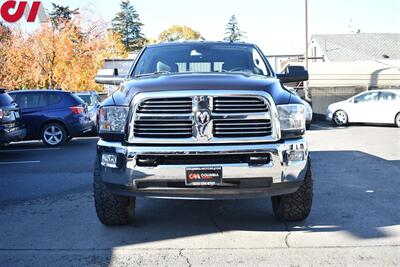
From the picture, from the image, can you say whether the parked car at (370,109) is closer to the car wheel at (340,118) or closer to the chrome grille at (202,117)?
the car wheel at (340,118)

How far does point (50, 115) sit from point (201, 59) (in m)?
8.23

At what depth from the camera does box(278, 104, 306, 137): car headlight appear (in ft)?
14.4

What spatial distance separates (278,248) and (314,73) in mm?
25915

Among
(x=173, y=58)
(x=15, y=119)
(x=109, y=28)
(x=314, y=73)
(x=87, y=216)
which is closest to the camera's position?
(x=87, y=216)

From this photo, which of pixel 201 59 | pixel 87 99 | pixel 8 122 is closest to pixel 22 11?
pixel 87 99

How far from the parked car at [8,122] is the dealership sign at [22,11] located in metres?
24.2

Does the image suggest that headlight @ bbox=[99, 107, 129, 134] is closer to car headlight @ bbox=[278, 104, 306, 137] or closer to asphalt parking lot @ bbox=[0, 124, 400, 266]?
asphalt parking lot @ bbox=[0, 124, 400, 266]

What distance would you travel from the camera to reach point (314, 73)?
29.1 metres

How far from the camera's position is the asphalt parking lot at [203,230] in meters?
4.15

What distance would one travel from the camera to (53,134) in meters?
13.2

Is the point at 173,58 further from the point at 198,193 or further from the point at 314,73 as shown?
the point at 314,73

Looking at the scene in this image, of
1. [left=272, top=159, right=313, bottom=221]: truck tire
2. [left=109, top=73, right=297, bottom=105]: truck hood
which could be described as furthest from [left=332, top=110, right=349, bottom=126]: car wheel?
[left=109, top=73, right=297, bottom=105]: truck hood

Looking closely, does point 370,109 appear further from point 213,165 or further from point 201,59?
point 213,165

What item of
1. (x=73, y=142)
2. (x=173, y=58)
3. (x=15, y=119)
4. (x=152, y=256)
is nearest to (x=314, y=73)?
(x=73, y=142)
